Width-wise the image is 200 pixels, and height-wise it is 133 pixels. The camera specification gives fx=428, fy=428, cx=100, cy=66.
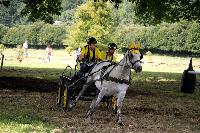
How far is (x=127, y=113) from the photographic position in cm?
1688

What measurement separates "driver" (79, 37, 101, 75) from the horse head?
2.49 meters

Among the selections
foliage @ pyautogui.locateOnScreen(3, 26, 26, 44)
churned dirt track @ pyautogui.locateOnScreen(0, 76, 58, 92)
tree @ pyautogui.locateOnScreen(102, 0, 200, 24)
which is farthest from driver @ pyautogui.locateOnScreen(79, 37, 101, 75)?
foliage @ pyautogui.locateOnScreen(3, 26, 26, 44)

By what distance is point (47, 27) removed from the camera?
124 meters

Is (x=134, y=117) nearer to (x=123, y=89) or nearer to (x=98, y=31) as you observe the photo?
(x=123, y=89)

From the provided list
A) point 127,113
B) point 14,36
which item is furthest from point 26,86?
point 14,36

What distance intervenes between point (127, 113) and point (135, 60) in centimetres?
400

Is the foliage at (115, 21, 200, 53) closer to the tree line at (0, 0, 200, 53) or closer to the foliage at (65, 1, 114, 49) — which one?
the tree line at (0, 0, 200, 53)

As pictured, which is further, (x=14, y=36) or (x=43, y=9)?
→ (x=14, y=36)

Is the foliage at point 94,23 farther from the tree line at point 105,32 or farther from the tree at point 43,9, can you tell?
the tree at point 43,9

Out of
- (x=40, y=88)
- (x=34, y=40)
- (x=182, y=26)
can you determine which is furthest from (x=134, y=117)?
(x=34, y=40)

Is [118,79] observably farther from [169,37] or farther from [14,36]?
[14,36]

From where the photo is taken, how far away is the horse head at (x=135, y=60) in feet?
43.5

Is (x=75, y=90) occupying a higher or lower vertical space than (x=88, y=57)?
lower

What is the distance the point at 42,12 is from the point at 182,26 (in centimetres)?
7165
